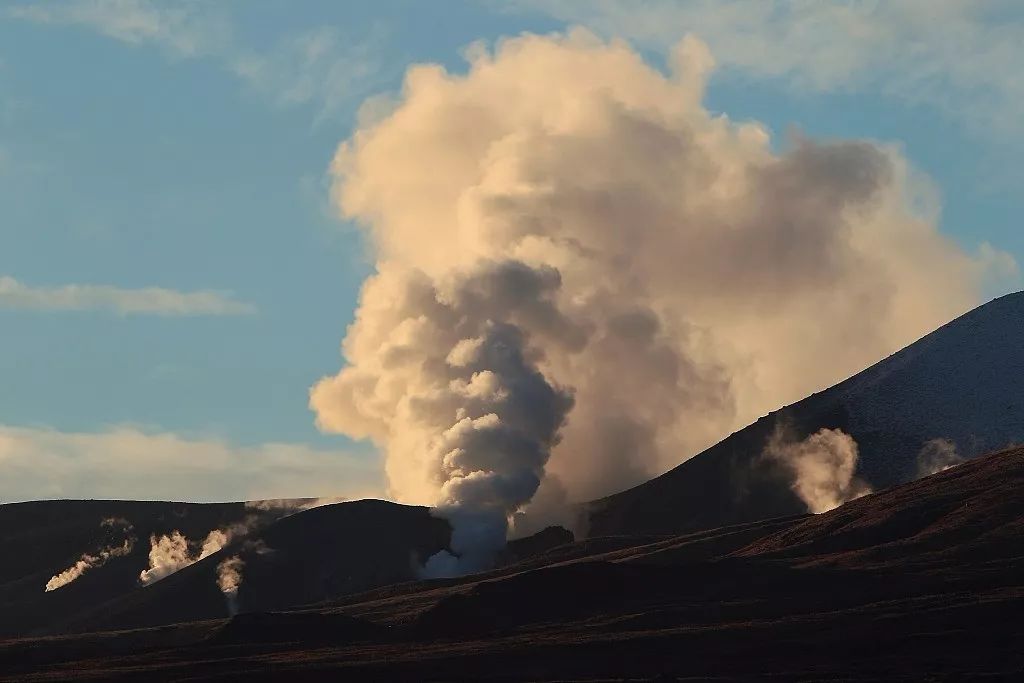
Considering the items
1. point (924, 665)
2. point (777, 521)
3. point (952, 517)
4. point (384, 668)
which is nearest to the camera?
point (924, 665)

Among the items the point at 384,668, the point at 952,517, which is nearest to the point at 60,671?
the point at 384,668

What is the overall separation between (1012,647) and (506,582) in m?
49.1

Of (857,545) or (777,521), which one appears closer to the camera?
(857,545)

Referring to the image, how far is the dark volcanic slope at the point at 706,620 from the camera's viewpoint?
11912 centimetres

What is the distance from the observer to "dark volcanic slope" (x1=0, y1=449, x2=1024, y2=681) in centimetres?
11912

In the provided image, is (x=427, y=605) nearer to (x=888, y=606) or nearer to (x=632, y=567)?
(x=632, y=567)

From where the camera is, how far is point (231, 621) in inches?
5940

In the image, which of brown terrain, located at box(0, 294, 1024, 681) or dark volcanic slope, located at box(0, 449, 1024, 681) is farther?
brown terrain, located at box(0, 294, 1024, 681)

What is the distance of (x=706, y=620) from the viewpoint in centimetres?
13600

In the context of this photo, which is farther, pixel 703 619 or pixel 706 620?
pixel 703 619

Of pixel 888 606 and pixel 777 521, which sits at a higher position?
pixel 777 521

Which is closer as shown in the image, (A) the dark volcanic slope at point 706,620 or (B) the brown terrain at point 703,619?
(A) the dark volcanic slope at point 706,620

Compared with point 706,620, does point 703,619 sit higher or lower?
higher

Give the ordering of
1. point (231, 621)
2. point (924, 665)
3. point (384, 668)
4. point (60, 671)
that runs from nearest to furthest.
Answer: point (924, 665)
point (384, 668)
point (60, 671)
point (231, 621)
